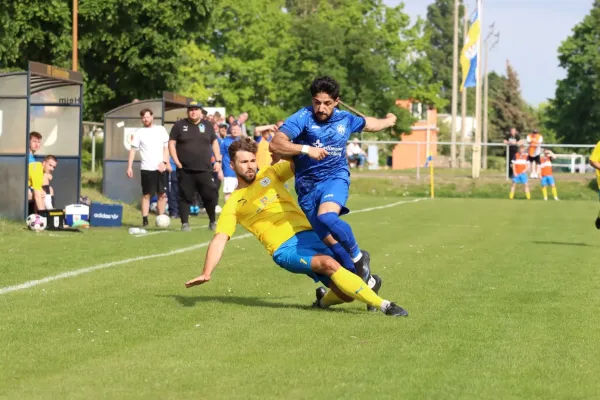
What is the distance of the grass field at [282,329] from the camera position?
619cm

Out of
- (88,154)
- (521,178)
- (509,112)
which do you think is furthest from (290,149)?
(509,112)

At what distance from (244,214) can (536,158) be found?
37.2 meters

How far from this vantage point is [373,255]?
14828mm

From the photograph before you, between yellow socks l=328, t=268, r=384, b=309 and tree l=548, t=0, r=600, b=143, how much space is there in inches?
2756

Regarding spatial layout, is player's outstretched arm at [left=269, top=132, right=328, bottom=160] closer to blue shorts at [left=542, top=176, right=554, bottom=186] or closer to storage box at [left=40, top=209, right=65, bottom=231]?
storage box at [left=40, top=209, right=65, bottom=231]

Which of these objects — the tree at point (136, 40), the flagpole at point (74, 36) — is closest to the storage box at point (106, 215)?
the flagpole at point (74, 36)

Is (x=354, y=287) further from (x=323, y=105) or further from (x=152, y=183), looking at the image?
(x=152, y=183)

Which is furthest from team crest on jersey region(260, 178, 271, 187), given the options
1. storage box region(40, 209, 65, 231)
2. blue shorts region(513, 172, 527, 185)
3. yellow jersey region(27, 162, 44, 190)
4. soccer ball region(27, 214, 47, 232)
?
blue shorts region(513, 172, 527, 185)

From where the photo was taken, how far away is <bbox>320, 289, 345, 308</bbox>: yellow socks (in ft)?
30.6

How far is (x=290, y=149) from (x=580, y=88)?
7205 cm

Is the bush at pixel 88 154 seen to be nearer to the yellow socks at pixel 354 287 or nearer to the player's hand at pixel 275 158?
the player's hand at pixel 275 158

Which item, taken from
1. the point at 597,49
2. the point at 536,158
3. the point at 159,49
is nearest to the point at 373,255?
the point at 159,49

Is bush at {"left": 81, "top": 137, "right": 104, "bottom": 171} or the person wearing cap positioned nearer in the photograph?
bush at {"left": 81, "top": 137, "right": 104, "bottom": 171}

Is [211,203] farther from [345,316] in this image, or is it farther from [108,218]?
[345,316]
